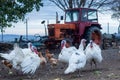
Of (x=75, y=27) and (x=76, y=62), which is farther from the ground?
(x=75, y=27)

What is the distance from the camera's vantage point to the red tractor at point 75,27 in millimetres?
→ 25578

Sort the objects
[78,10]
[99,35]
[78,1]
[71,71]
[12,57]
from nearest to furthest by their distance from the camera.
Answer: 1. [71,71]
2. [12,57]
3. [78,10]
4. [99,35]
5. [78,1]

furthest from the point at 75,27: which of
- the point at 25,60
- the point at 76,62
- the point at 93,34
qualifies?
the point at 76,62

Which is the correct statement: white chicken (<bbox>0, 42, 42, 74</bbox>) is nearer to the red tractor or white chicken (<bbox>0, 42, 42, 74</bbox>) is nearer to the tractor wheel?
the red tractor

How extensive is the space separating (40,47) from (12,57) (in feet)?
38.4

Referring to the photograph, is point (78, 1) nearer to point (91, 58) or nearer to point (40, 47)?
point (40, 47)

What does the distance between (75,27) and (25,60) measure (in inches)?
478

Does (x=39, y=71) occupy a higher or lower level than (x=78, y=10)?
lower

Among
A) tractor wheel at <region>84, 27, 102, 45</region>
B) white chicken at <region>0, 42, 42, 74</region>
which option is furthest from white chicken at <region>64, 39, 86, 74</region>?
tractor wheel at <region>84, 27, 102, 45</region>

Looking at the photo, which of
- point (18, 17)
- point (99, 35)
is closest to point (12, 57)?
point (18, 17)

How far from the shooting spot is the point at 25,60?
14.1 meters

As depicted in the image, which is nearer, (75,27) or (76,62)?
(76,62)

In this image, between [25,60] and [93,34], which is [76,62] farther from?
[93,34]

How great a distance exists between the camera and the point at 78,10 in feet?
83.5
